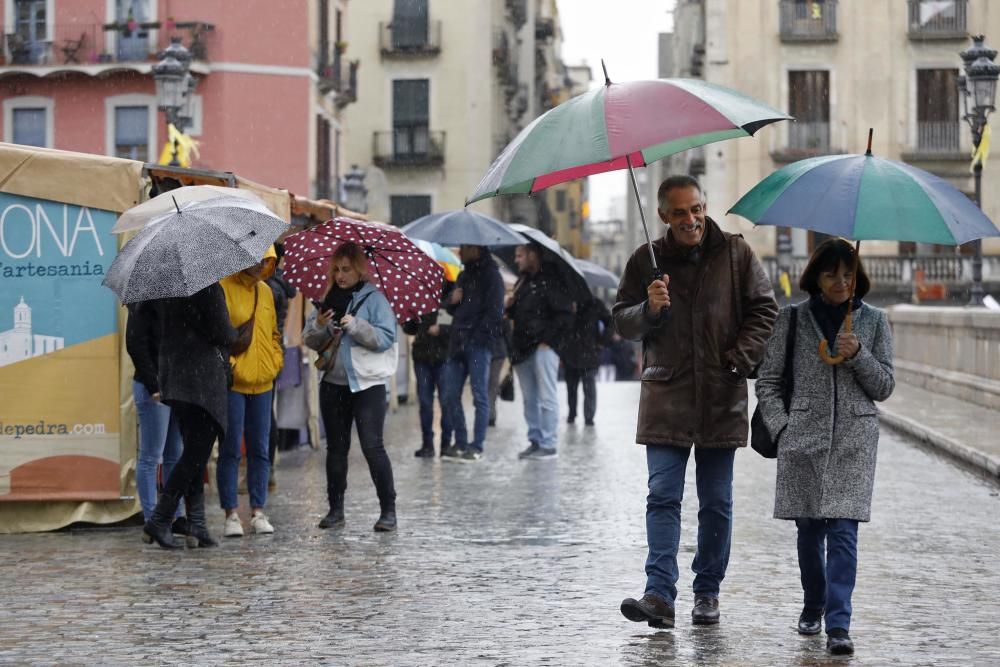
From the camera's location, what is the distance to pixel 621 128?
641cm

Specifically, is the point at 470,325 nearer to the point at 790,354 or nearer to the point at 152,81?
the point at 790,354

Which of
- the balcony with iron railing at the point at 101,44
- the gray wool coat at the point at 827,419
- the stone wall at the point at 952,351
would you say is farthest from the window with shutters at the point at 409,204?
the gray wool coat at the point at 827,419

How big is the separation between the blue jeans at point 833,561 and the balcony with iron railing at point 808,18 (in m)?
43.8

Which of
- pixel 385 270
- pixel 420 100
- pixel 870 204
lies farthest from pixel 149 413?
pixel 420 100

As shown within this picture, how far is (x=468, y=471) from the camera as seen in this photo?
1384 centimetres

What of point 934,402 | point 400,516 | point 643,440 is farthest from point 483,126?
point 643,440

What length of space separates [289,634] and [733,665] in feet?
5.73

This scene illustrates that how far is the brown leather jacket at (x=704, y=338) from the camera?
21.9 ft

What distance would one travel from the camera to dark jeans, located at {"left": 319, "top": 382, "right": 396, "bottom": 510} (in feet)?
32.6

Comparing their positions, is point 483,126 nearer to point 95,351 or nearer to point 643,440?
point 95,351

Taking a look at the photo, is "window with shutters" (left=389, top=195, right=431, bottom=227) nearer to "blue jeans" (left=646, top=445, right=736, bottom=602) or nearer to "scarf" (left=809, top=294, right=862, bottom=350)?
"blue jeans" (left=646, top=445, right=736, bottom=602)

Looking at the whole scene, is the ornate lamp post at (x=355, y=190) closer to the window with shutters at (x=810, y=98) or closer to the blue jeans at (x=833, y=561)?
the window with shutters at (x=810, y=98)

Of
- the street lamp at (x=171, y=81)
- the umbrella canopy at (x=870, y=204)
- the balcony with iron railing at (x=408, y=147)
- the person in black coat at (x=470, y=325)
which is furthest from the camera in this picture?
the balcony with iron railing at (x=408, y=147)

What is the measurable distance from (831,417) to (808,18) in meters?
44.3
